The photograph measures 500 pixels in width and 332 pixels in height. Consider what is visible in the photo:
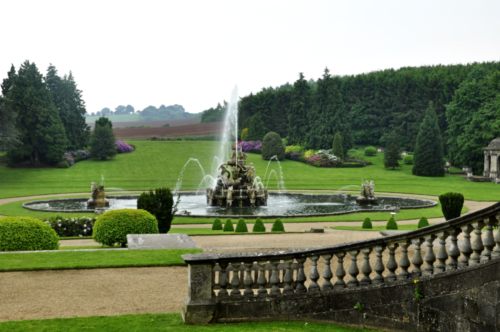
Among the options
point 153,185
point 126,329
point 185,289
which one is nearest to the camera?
point 126,329

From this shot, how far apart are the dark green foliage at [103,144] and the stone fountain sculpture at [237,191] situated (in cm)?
3424

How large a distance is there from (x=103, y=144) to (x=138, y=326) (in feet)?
196

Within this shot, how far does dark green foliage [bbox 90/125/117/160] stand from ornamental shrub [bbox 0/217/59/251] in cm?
5145

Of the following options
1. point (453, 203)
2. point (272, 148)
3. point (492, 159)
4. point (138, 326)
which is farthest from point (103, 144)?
point (138, 326)

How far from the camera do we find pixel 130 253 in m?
13.0

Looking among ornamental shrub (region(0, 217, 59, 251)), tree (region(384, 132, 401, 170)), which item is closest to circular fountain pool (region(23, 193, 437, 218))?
ornamental shrub (region(0, 217, 59, 251))

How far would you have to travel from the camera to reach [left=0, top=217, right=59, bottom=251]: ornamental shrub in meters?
13.6

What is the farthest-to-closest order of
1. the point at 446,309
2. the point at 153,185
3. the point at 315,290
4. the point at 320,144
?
the point at 320,144, the point at 153,185, the point at 315,290, the point at 446,309

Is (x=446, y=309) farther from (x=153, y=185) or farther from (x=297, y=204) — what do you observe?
(x=153, y=185)

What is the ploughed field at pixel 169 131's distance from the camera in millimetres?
89000

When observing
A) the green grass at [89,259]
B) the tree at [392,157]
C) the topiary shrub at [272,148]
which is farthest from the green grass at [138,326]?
the topiary shrub at [272,148]

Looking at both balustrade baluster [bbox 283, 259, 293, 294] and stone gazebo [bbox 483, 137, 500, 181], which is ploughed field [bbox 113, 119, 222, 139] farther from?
balustrade baluster [bbox 283, 259, 293, 294]

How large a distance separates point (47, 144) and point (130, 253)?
171 feet

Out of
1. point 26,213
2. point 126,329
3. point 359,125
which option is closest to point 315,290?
point 126,329
